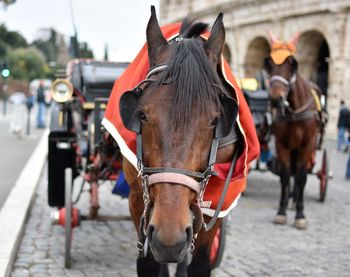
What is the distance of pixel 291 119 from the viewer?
6.95 meters

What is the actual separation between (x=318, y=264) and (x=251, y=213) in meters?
2.34

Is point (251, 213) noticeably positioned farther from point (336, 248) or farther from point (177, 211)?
point (177, 211)

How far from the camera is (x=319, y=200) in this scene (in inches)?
341

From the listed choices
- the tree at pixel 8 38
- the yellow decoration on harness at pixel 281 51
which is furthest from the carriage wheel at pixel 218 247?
the tree at pixel 8 38

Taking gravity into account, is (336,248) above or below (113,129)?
below

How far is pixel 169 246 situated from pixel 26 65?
68855 mm

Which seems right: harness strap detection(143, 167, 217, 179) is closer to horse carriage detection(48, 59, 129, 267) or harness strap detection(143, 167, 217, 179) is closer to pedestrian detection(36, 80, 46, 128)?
horse carriage detection(48, 59, 129, 267)

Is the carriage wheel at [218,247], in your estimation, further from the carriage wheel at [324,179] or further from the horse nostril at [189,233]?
the carriage wheel at [324,179]

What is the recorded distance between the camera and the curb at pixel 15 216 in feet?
15.2

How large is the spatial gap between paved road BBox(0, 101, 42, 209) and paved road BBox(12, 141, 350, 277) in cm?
109

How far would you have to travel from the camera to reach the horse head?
648 cm

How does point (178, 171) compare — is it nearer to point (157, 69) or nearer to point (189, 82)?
point (189, 82)

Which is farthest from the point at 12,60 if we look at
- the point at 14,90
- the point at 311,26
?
the point at 311,26

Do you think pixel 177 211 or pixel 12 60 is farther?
pixel 12 60
